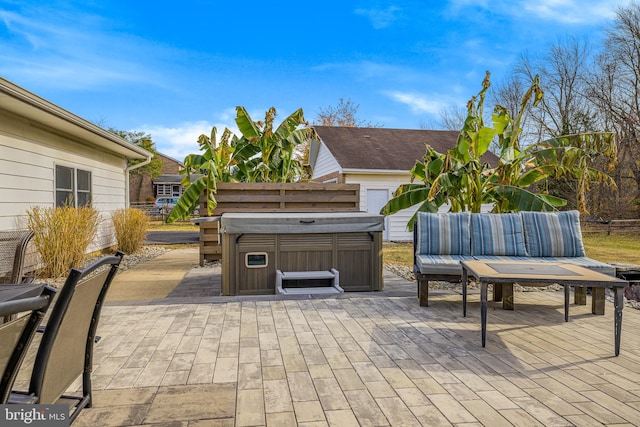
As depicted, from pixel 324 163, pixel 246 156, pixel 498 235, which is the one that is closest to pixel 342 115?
pixel 324 163

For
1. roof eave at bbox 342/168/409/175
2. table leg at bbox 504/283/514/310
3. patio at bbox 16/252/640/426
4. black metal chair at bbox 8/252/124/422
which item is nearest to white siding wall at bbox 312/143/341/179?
roof eave at bbox 342/168/409/175

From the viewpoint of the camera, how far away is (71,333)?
1847 millimetres

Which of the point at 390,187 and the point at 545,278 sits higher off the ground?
the point at 390,187

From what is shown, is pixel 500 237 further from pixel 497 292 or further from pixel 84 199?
pixel 84 199

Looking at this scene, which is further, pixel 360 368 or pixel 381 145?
pixel 381 145

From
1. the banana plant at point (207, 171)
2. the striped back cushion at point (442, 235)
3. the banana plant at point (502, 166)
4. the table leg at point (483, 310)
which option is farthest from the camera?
the banana plant at point (207, 171)

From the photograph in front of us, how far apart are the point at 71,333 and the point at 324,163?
14.7 metres

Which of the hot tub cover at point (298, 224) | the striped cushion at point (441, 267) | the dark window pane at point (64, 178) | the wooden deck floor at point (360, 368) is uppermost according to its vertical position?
the dark window pane at point (64, 178)

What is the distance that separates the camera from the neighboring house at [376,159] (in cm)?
1404

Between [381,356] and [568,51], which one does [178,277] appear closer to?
[381,356]

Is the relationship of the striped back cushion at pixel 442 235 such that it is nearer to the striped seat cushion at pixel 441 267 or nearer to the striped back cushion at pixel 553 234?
the striped seat cushion at pixel 441 267

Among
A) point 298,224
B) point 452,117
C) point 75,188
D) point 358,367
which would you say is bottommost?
point 358,367

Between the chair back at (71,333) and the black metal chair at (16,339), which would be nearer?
the black metal chair at (16,339)

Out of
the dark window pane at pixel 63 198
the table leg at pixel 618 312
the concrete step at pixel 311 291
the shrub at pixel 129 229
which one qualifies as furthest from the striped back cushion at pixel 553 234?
the shrub at pixel 129 229
